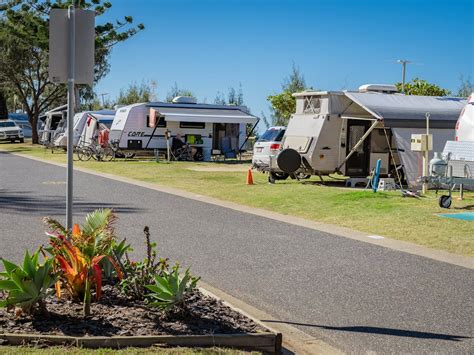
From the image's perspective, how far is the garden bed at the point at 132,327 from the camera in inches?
208

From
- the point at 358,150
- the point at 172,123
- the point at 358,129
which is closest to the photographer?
the point at 358,129

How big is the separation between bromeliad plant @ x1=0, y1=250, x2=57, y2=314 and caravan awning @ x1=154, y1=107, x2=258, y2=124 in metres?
28.4

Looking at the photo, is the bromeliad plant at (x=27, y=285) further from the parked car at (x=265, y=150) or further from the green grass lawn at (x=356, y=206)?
the parked car at (x=265, y=150)

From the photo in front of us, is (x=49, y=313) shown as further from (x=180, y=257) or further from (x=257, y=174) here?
(x=257, y=174)

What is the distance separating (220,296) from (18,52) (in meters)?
50.2

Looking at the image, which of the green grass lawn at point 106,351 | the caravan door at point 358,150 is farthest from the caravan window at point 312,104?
the green grass lawn at point 106,351

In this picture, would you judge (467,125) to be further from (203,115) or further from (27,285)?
(203,115)

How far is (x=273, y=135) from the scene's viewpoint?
2756 cm

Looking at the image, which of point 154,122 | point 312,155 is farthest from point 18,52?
point 312,155

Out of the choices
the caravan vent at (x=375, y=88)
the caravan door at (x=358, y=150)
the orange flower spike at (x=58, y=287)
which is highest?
the caravan vent at (x=375, y=88)

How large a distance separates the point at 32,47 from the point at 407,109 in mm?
38790

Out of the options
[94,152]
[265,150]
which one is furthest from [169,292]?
[94,152]

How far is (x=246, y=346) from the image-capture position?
5.44m

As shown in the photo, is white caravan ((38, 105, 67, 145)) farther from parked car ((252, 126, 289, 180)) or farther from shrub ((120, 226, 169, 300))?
shrub ((120, 226, 169, 300))
